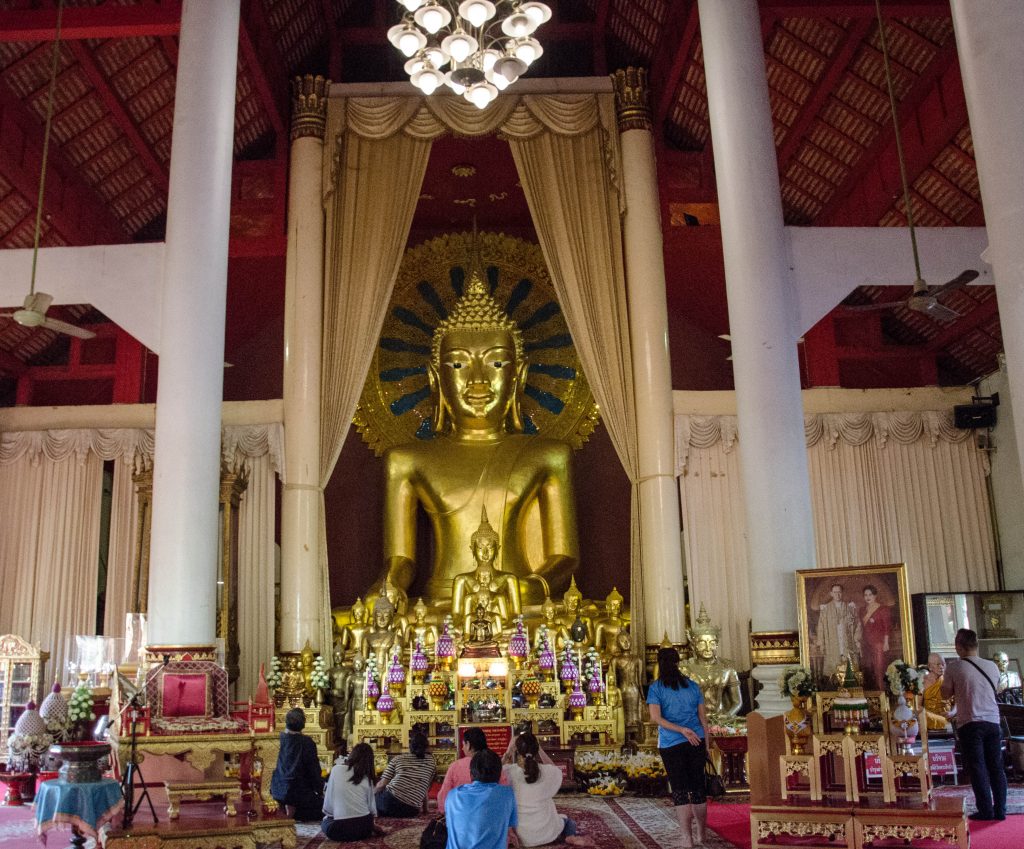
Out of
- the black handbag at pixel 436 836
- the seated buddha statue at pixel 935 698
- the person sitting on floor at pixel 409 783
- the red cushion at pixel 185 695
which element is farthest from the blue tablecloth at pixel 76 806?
the seated buddha statue at pixel 935 698

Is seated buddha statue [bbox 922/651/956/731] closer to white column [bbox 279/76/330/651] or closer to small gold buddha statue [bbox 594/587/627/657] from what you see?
small gold buddha statue [bbox 594/587/627/657]

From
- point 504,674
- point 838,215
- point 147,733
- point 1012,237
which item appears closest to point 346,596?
point 504,674

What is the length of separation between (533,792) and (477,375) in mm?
6084

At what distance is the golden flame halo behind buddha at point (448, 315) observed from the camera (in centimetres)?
1079

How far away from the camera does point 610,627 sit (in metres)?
8.40

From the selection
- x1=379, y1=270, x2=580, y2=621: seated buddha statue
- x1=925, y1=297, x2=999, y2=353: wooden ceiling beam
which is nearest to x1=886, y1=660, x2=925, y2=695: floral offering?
x1=379, y1=270, x2=580, y2=621: seated buddha statue

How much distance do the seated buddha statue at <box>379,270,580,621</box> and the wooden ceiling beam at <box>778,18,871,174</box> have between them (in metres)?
3.10

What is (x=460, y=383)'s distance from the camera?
1045 cm

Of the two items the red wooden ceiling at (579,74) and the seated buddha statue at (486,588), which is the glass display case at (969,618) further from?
the seated buddha statue at (486,588)

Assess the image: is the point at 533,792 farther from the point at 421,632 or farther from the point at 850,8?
the point at 850,8

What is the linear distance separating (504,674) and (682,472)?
224 centimetres

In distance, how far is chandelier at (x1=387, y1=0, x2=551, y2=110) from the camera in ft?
17.5

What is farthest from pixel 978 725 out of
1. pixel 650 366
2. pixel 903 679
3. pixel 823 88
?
pixel 823 88

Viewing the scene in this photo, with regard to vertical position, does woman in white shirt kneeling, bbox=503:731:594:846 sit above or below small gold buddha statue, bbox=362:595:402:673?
below
